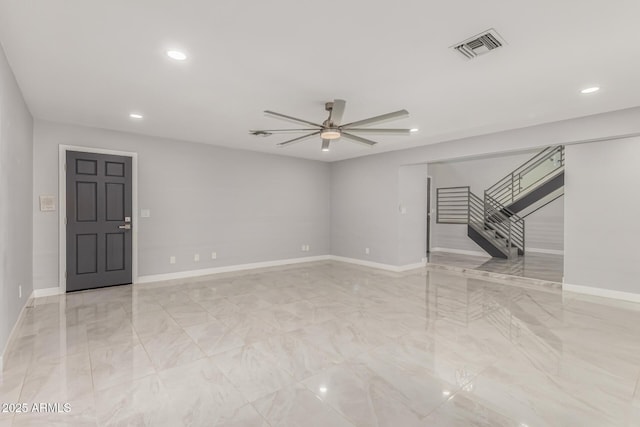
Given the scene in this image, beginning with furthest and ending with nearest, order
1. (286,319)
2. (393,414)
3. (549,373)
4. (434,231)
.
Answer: (434,231) < (286,319) < (549,373) < (393,414)

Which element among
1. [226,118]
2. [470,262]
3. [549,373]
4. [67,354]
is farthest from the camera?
[470,262]

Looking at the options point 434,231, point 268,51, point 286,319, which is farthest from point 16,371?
point 434,231

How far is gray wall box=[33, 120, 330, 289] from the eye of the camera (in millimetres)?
4590

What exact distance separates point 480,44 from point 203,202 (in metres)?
5.21

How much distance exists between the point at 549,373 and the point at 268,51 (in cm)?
348

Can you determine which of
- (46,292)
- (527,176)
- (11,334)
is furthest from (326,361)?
(527,176)

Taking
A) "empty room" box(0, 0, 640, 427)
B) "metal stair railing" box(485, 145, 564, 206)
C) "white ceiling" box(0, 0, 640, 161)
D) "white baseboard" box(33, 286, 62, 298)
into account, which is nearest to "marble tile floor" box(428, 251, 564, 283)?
"empty room" box(0, 0, 640, 427)

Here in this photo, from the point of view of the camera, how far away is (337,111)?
319 cm

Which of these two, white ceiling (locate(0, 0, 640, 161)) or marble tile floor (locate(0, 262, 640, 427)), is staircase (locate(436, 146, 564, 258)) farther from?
white ceiling (locate(0, 0, 640, 161))

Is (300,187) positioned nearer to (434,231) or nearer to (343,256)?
(343,256)

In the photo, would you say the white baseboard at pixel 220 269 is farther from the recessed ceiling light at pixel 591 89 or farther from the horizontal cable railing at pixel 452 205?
the recessed ceiling light at pixel 591 89

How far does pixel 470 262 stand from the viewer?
7293mm

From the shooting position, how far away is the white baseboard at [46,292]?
4.45 meters

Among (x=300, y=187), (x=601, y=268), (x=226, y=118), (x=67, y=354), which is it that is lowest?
(x=67, y=354)
